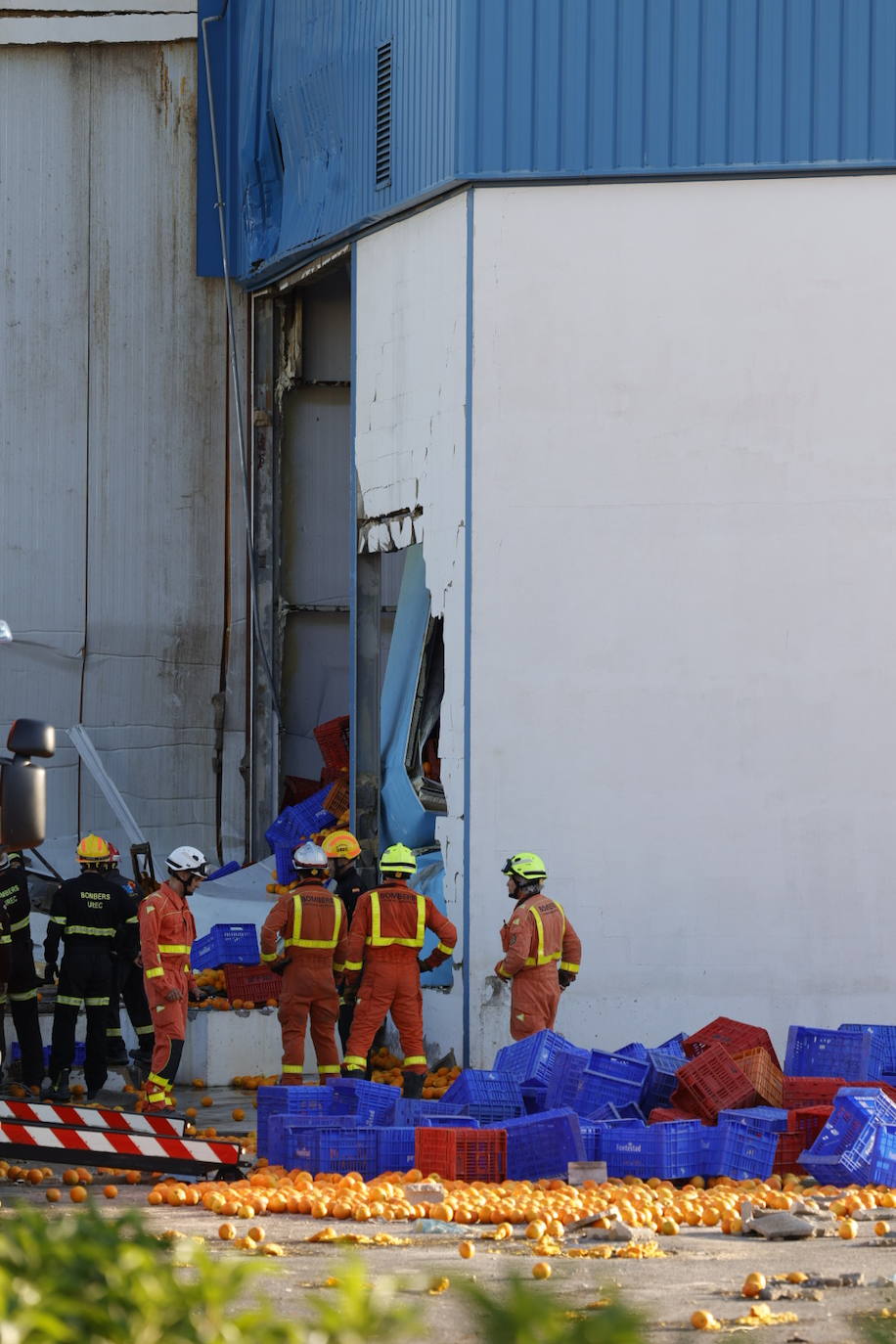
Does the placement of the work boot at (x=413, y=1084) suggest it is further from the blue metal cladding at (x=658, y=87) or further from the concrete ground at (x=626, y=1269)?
the blue metal cladding at (x=658, y=87)

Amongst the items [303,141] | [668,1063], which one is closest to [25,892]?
[668,1063]

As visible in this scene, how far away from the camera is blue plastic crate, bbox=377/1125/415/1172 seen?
36.0 ft

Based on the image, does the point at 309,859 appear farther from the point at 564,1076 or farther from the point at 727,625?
the point at 727,625

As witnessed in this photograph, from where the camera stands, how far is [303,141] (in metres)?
18.6

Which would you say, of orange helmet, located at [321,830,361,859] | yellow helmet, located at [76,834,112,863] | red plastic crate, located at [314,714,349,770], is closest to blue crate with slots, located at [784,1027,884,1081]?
orange helmet, located at [321,830,361,859]

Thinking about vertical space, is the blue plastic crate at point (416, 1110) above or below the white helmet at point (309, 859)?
below

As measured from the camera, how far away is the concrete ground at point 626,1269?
7.82 m

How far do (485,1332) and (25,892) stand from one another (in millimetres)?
10751

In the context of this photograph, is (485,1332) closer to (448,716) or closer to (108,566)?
(448,716)

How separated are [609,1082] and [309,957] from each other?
236 centimetres

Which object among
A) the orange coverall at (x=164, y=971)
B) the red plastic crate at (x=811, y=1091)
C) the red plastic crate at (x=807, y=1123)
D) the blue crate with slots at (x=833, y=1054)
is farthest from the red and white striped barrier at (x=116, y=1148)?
the blue crate with slots at (x=833, y=1054)

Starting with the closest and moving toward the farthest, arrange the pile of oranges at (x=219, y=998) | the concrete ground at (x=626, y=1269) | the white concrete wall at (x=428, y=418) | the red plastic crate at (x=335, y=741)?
the concrete ground at (x=626, y=1269) → the pile of oranges at (x=219, y=998) → the white concrete wall at (x=428, y=418) → the red plastic crate at (x=335, y=741)

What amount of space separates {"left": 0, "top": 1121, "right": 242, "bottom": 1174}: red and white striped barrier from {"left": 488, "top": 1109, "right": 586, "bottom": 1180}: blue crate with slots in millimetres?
1514

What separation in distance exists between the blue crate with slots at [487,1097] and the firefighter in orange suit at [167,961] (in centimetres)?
207
